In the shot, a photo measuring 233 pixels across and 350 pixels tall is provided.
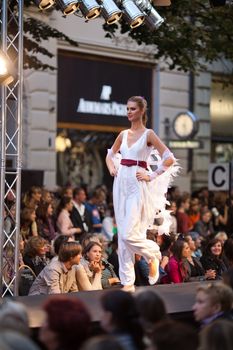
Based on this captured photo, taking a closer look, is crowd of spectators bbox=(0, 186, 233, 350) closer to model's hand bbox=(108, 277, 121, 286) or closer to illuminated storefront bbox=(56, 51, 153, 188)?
model's hand bbox=(108, 277, 121, 286)

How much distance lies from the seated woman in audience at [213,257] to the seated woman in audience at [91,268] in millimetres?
1915

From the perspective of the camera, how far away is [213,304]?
5.87 m

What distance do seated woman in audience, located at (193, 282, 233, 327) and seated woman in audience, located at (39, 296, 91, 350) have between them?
1167 mm

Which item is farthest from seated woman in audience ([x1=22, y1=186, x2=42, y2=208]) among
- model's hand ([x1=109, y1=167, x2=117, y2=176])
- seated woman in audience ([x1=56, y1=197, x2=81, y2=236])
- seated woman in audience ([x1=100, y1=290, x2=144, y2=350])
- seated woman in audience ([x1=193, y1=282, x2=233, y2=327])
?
seated woman in audience ([x1=100, y1=290, x2=144, y2=350])

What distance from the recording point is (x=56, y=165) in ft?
67.7

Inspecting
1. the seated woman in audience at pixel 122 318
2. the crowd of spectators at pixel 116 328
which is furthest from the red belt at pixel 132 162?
the seated woman in audience at pixel 122 318

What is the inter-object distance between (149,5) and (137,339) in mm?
5685

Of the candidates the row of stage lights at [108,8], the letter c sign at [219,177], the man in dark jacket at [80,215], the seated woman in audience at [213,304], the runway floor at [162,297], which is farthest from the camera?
the letter c sign at [219,177]

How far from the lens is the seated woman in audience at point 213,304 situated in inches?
231

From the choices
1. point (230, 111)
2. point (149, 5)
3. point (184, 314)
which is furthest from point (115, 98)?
point (184, 314)

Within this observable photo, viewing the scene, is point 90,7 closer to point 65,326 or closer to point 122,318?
point 122,318

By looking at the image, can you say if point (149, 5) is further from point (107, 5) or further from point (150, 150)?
point (150, 150)

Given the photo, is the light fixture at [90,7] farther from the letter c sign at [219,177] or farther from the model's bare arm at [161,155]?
the letter c sign at [219,177]

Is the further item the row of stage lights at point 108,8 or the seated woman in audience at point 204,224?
the seated woman in audience at point 204,224
